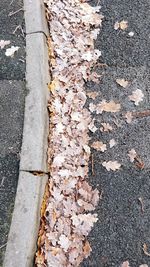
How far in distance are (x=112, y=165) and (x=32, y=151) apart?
0.89 meters

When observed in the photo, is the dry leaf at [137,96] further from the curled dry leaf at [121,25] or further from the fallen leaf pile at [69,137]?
the curled dry leaf at [121,25]

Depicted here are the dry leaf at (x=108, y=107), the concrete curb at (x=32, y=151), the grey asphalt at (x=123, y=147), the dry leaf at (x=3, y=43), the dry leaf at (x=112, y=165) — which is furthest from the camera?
the dry leaf at (x=3, y=43)

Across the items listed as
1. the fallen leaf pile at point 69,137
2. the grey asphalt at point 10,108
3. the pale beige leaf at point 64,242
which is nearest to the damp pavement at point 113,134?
the grey asphalt at point 10,108

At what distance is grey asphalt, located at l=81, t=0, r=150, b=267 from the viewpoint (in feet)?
13.4

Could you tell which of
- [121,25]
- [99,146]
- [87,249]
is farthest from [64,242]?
[121,25]

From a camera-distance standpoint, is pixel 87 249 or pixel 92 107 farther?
pixel 92 107

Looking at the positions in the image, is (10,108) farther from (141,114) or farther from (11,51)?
(141,114)

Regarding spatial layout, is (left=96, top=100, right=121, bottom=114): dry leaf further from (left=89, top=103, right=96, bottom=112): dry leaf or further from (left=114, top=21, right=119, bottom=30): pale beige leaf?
(left=114, top=21, right=119, bottom=30): pale beige leaf

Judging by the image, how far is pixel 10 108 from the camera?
4730 mm

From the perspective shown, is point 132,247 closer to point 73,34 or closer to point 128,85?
point 128,85

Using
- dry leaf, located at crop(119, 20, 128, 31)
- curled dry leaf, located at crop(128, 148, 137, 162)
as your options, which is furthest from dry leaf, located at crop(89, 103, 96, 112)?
dry leaf, located at crop(119, 20, 128, 31)

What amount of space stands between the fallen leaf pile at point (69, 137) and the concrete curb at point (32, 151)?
0.15 meters

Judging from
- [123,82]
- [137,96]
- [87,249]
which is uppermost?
[123,82]

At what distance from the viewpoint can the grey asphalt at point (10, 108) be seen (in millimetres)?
4116
